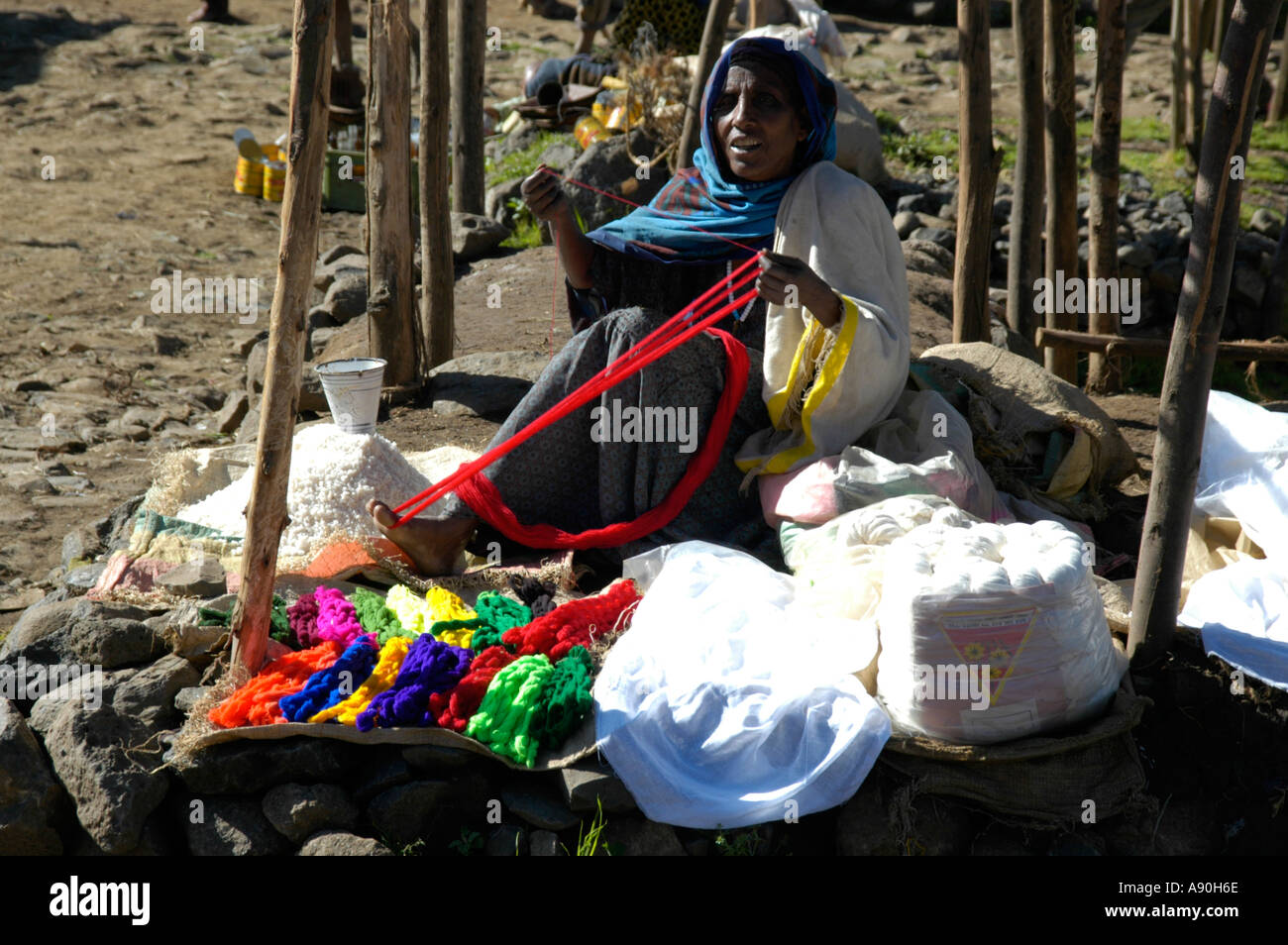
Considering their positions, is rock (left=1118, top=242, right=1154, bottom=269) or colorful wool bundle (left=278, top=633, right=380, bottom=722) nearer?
colorful wool bundle (left=278, top=633, right=380, bottom=722)

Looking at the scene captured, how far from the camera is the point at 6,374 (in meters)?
6.88

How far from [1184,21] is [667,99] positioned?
3860mm

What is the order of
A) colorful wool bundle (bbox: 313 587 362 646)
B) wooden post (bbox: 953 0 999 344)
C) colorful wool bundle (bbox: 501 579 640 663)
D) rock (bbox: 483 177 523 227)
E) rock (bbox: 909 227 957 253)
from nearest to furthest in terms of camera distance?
1. colorful wool bundle (bbox: 501 579 640 663)
2. colorful wool bundle (bbox: 313 587 362 646)
3. wooden post (bbox: 953 0 999 344)
4. rock (bbox: 909 227 957 253)
5. rock (bbox: 483 177 523 227)

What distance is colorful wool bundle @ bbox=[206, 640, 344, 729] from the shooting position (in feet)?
9.85

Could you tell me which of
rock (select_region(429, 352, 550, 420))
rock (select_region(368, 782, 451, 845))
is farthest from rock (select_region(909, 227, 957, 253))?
rock (select_region(368, 782, 451, 845))

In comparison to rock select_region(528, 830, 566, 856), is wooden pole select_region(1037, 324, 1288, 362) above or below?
above

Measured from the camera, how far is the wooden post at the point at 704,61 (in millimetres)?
6523

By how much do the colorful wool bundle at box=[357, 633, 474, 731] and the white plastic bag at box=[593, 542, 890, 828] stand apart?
14.5 inches

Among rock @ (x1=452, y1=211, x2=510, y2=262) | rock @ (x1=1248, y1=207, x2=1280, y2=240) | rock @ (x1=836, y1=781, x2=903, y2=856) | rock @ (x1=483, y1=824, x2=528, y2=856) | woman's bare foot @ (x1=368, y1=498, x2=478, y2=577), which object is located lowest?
rock @ (x1=483, y1=824, x2=528, y2=856)

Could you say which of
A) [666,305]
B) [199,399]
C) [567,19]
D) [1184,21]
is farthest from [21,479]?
[567,19]

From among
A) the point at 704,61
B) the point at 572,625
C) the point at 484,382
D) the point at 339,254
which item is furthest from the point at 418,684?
the point at 339,254

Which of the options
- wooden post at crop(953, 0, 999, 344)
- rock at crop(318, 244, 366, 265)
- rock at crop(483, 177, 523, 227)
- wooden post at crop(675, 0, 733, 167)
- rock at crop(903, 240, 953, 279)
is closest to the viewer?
wooden post at crop(953, 0, 999, 344)

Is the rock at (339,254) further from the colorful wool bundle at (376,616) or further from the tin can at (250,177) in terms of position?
the colorful wool bundle at (376,616)

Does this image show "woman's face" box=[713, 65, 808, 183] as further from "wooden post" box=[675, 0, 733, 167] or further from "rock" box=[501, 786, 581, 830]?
"wooden post" box=[675, 0, 733, 167]
